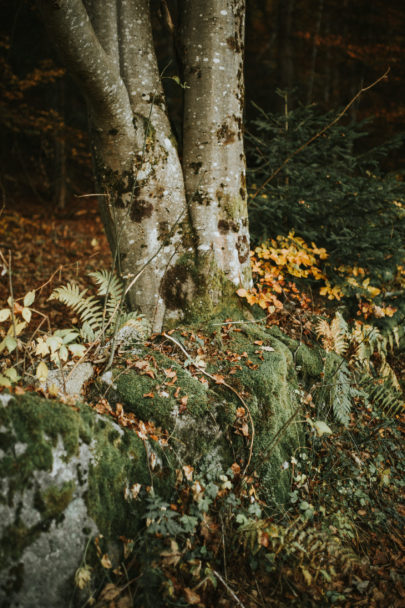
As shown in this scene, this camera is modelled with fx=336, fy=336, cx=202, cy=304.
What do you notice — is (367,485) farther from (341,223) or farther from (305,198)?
(305,198)

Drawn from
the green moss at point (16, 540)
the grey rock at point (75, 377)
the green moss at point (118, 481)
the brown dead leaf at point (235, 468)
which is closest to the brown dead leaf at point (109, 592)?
the green moss at point (118, 481)

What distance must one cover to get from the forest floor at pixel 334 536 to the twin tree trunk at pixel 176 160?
96 cm

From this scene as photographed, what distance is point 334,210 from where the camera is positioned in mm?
4582

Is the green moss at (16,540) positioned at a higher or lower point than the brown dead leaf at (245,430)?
higher

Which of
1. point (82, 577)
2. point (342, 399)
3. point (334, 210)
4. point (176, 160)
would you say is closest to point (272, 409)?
point (342, 399)

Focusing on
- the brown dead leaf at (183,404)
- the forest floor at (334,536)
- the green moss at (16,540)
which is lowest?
the forest floor at (334,536)

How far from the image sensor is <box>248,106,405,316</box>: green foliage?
14.1 ft

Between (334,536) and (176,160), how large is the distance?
3569 mm

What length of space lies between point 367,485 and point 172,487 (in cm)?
179

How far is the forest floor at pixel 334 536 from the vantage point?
82.0 inches

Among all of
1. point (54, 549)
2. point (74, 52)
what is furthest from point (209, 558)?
point (74, 52)

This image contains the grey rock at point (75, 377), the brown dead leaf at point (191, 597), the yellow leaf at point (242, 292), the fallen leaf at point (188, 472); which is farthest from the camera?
the yellow leaf at point (242, 292)

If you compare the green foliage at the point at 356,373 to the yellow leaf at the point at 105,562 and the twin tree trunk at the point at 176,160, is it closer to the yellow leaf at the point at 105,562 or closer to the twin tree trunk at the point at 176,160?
the twin tree trunk at the point at 176,160

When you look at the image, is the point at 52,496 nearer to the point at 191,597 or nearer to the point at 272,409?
the point at 191,597
